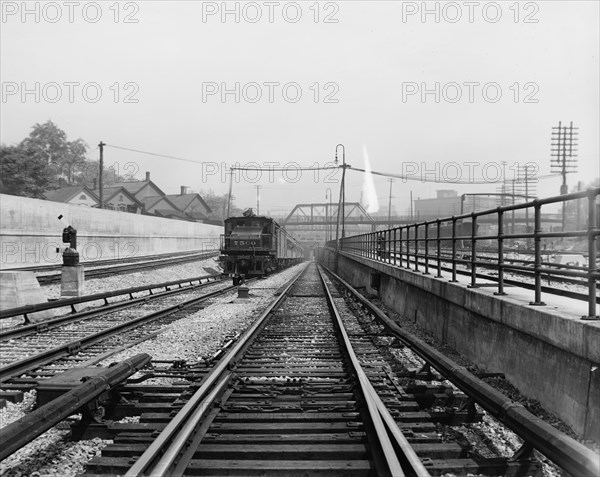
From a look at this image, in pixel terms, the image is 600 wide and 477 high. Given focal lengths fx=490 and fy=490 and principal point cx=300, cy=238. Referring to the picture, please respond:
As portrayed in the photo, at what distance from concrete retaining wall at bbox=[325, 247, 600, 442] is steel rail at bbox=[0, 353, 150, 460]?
424cm

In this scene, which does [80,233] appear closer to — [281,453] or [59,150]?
[281,453]

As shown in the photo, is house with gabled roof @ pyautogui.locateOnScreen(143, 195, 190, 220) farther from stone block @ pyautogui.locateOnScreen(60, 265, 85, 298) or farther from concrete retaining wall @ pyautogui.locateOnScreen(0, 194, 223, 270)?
stone block @ pyautogui.locateOnScreen(60, 265, 85, 298)

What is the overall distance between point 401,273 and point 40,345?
787 cm

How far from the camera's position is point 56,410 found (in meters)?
3.85

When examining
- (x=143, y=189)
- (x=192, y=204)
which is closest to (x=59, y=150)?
(x=143, y=189)

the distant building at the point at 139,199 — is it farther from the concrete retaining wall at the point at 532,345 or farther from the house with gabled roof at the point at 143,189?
the concrete retaining wall at the point at 532,345

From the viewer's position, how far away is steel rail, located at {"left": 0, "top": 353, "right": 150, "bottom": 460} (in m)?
3.35

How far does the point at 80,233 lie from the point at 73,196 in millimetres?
39817

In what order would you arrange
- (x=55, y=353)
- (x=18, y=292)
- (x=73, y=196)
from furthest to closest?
(x=73, y=196) < (x=18, y=292) < (x=55, y=353)

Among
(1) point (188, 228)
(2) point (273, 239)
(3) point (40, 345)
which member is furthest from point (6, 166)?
(3) point (40, 345)

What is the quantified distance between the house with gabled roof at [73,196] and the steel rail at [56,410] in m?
62.1

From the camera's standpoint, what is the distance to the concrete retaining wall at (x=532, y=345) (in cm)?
405

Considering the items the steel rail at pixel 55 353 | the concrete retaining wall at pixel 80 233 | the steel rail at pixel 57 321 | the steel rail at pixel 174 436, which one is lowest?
the steel rail at pixel 57 321

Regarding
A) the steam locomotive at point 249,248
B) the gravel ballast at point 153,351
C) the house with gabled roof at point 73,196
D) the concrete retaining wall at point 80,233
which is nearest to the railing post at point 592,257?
the gravel ballast at point 153,351
